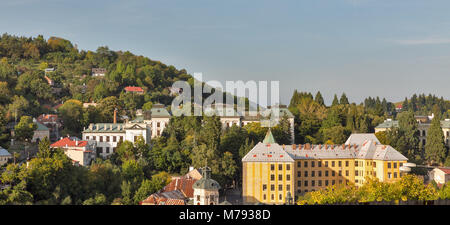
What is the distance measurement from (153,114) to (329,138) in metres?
20.7

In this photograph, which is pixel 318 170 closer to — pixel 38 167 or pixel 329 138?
pixel 329 138

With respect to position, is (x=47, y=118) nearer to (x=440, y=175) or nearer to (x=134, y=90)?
(x=134, y=90)

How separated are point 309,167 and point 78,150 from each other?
2289cm

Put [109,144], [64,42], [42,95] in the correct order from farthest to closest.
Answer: [64,42]
[42,95]
[109,144]

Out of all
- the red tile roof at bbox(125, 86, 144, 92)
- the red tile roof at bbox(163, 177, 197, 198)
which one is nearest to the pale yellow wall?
the red tile roof at bbox(163, 177, 197, 198)

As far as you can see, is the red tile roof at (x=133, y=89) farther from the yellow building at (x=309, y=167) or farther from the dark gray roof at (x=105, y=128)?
the yellow building at (x=309, y=167)

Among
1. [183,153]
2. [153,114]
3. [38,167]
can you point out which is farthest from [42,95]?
[38,167]

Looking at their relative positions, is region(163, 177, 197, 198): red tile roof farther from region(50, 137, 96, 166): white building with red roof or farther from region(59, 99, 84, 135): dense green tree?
region(59, 99, 84, 135): dense green tree

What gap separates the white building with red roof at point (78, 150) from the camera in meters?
54.7

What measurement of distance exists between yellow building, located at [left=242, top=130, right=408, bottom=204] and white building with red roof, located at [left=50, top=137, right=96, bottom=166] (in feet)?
53.2

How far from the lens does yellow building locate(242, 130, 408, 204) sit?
50.4 m
